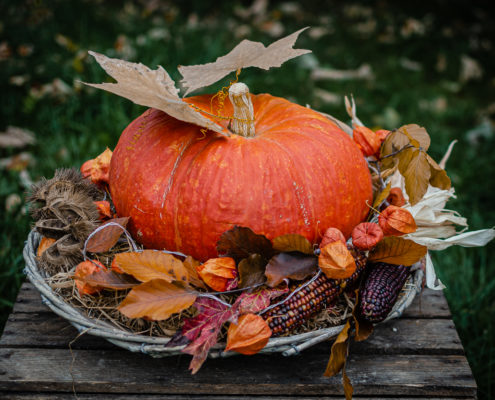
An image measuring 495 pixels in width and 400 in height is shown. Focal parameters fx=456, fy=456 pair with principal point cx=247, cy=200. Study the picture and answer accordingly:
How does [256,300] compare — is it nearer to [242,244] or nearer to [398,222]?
[242,244]

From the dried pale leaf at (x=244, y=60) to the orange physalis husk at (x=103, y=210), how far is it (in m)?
0.53

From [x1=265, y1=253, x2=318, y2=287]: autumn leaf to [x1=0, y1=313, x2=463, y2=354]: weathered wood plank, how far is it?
1.04ft

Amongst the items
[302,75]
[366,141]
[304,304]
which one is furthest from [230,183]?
[302,75]

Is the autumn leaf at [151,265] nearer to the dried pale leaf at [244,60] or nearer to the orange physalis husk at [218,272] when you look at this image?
the orange physalis husk at [218,272]

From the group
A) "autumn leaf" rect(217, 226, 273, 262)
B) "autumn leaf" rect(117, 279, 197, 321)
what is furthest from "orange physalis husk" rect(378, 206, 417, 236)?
"autumn leaf" rect(117, 279, 197, 321)

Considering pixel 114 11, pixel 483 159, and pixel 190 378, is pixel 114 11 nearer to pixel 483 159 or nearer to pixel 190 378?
pixel 483 159

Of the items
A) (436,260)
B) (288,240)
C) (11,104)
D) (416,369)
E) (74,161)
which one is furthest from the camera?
(11,104)

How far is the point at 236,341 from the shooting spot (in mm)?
1126

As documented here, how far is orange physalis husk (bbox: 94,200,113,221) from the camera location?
1.58 metres

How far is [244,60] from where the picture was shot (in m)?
1.37

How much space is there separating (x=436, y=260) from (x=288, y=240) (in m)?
1.41

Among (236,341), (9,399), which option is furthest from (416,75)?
(9,399)

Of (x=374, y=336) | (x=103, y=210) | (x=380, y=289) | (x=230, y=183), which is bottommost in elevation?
(x=374, y=336)

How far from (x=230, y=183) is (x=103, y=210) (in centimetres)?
54
